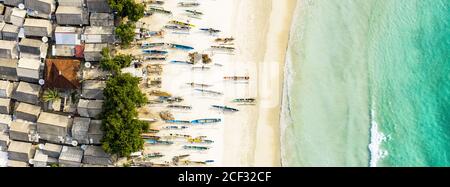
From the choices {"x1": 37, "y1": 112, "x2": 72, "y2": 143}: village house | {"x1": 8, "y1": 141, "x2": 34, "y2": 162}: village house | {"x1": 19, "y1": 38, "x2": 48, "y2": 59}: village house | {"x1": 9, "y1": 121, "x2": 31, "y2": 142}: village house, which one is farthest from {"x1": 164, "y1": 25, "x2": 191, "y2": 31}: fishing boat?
{"x1": 8, "y1": 141, "x2": 34, "y2": 162}: village house

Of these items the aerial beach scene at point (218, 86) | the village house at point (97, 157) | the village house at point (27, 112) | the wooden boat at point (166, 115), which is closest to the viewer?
the village house at point (97, 157)

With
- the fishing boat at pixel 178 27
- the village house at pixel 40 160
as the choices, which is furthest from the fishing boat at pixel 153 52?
the village house at pixel 40 160

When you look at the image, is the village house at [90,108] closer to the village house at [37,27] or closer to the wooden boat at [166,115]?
the wooden boat at [166,115]

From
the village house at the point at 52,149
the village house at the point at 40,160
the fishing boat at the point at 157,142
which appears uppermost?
the fishing boat at the point at 157,142

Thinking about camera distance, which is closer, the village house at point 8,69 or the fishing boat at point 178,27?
the village house at point 8,69

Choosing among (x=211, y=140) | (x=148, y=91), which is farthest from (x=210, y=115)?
(x=148, y=91)

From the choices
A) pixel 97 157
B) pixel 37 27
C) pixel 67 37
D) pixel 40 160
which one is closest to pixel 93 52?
pixel 67 37

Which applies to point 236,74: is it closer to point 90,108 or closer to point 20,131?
point 90,108
